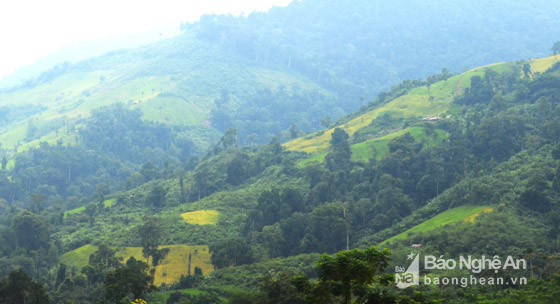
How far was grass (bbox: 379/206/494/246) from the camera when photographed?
182 feet

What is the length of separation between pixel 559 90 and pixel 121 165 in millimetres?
90571

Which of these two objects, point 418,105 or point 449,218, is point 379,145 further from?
point 449,218

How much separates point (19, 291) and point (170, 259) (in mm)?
24197

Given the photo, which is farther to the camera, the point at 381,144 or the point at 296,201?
the point at 381,144

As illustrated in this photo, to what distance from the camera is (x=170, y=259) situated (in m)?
62.8

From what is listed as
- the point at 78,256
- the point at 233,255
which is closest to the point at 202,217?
the point at 78,256

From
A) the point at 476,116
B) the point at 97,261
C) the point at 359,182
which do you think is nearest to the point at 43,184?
the point at 97,261

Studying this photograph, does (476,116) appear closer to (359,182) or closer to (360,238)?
(359,182)

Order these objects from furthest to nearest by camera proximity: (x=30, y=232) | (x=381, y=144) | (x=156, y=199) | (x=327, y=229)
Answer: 1. (x=381, y=144)
2. (x=156, y=199)
3. (x=30, y=232)
4. (x=327, y=229)

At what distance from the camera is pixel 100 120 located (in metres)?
131

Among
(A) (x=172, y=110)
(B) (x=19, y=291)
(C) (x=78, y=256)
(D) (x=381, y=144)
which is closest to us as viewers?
(B) (x=19, y=291)

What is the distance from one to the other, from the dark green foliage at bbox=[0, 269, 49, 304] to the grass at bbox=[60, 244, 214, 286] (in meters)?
18.9

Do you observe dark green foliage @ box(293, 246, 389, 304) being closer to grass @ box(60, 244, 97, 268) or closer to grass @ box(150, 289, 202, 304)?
grass @ box(150, 289, 202, 304)

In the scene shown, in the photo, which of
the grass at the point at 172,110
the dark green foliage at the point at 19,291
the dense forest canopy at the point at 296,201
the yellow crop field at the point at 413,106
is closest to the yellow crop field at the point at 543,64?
the dense forest canopy at the point at 296,201
